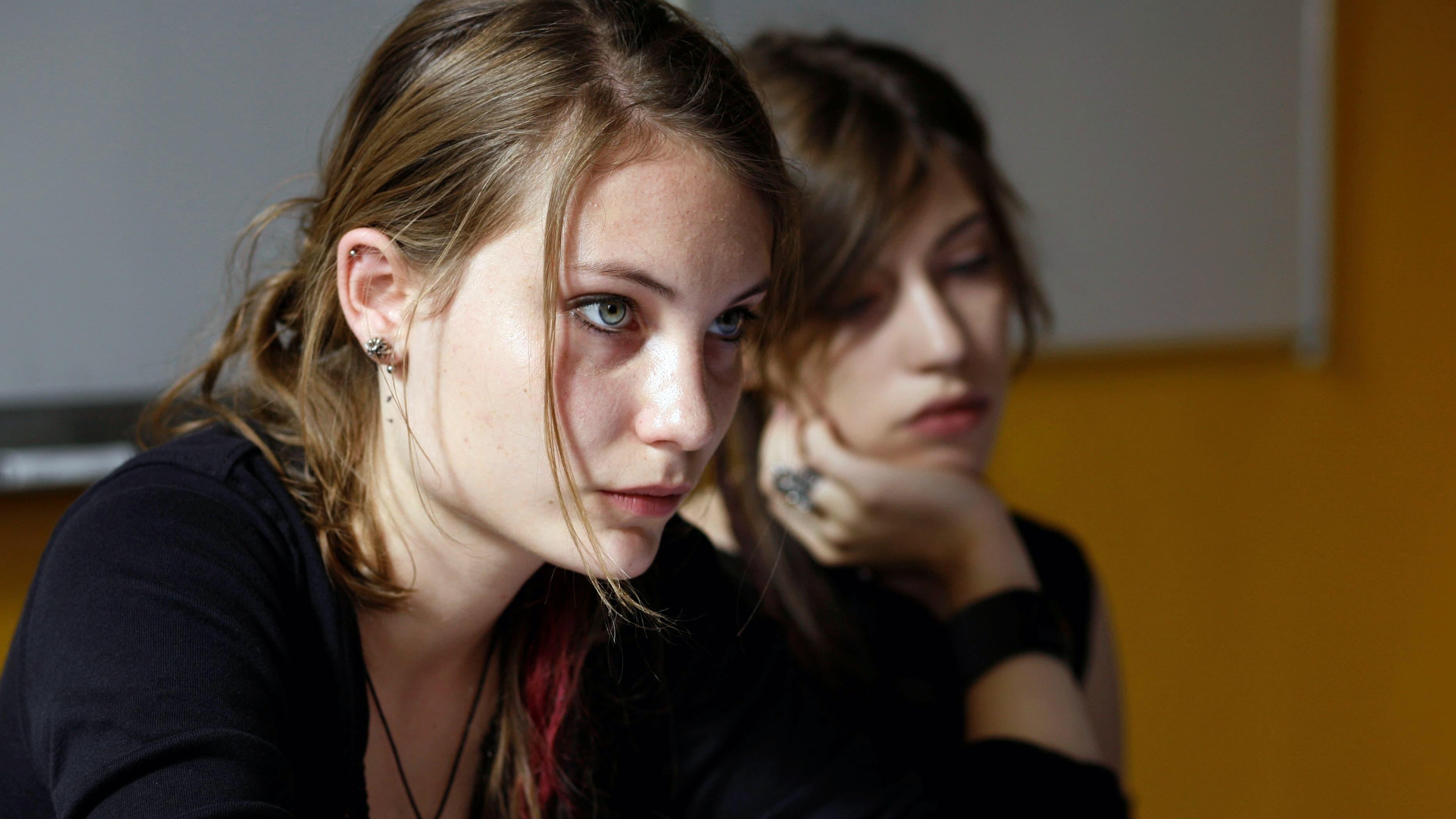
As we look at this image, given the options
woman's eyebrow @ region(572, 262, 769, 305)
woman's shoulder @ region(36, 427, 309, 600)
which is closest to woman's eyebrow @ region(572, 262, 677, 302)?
woman's eyebrow @ region(572, 262, 769, 305)

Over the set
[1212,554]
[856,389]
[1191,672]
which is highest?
[856,389]

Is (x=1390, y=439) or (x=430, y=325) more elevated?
(x=430, y=325)

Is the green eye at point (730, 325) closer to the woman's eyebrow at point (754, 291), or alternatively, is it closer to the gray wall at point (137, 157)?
the woman's eyebrow at point (754, 291)

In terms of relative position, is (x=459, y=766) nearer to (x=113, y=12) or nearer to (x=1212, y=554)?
(x=113, y=12)

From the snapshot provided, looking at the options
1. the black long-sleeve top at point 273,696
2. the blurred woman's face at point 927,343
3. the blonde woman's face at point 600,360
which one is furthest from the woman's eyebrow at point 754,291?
the blurred woman's face at point 927,343

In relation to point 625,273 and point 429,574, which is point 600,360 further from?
point 429,574

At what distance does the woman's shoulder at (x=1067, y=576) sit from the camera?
1.30 m

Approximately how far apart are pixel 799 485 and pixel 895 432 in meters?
0.11

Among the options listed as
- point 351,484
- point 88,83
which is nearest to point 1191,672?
point 351,484

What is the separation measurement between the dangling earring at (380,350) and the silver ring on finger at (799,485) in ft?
1.64

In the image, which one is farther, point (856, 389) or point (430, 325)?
point (856, 389)

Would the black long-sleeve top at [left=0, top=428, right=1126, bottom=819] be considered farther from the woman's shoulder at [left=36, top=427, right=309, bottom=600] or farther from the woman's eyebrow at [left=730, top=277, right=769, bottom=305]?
the woman's eyebrow at [left=730, top=277, right=769, bottom=305]

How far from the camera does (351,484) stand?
2.51ft

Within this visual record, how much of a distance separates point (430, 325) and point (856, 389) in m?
0.52
